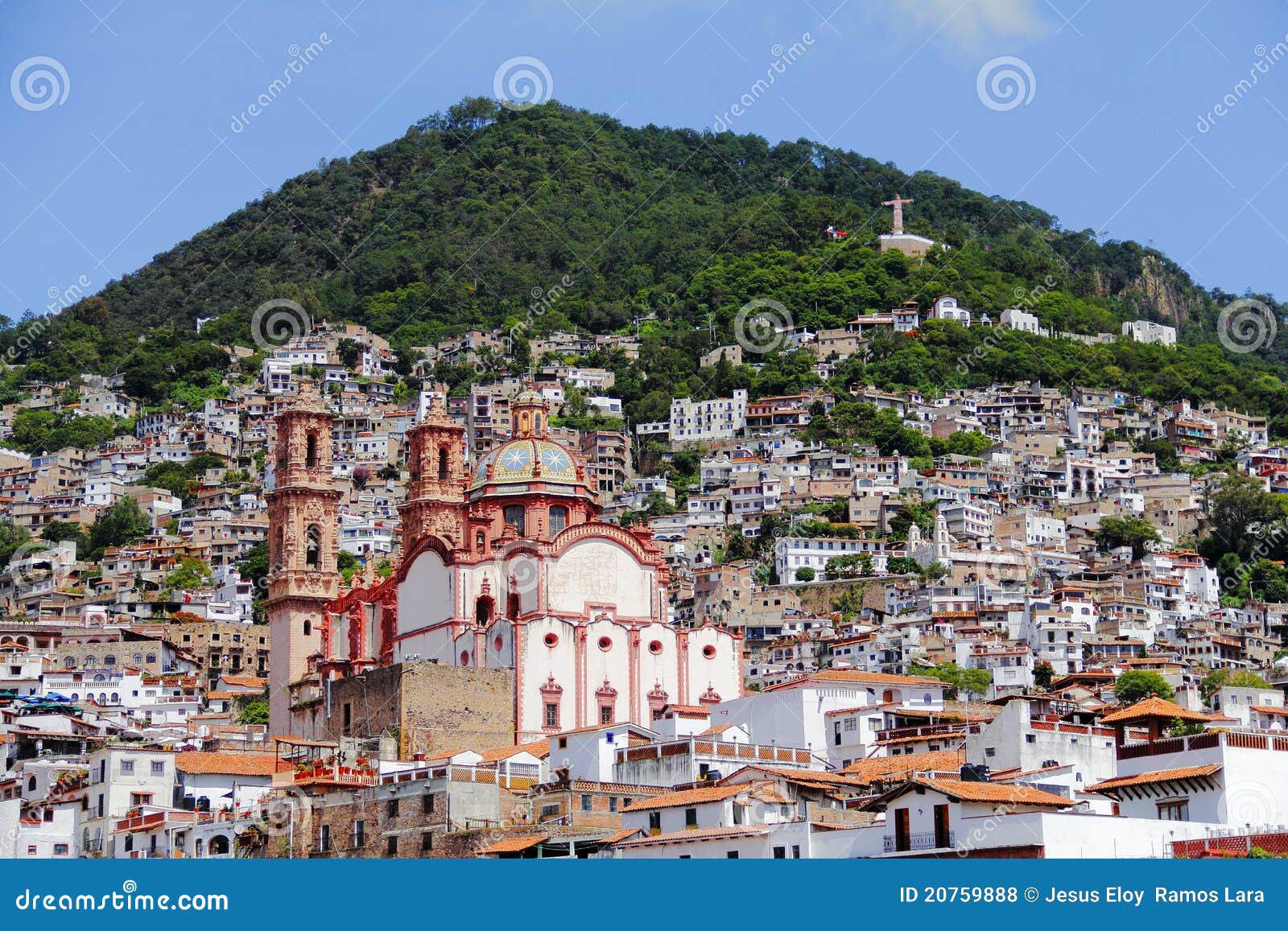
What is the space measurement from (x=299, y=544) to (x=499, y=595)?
1009cm

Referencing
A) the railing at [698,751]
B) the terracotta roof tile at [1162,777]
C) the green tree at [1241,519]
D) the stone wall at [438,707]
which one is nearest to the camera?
the terracotta roof tile at [1162,777]

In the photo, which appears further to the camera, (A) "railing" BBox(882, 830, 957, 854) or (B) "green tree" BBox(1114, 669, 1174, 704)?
(B) "green tree" BBox(1114, 669, 1174, 704)

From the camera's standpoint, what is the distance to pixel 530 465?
255 feet

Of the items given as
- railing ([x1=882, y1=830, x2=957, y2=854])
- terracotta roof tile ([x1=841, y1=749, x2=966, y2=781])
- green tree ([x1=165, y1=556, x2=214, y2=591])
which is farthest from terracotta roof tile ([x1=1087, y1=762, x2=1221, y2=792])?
green tree ([x1=165, y1=556, x2=214, y2=591])

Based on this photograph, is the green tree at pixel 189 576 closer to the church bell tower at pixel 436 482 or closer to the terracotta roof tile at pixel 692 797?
the church bell tower at pixel 436 482

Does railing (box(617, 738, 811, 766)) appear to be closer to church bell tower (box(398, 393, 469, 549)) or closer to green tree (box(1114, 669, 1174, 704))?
church bell tower (box(398, 393, 469, 549))

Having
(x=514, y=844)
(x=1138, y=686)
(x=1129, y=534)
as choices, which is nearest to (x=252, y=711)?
(x=1138, y=686)

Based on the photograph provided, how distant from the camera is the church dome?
77.7 meters

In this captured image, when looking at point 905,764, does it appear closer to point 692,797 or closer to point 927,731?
point 927,731

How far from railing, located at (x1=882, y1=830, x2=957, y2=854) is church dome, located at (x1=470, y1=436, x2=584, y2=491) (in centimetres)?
3373

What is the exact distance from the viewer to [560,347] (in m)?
189

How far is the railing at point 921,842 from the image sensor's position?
44.5m

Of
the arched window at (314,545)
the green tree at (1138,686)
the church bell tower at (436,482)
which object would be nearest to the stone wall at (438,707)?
the church bell tower at (436,482)

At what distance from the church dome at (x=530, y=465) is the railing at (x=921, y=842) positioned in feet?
111
